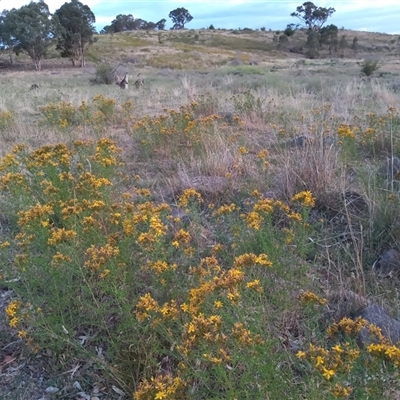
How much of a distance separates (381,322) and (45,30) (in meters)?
39.8

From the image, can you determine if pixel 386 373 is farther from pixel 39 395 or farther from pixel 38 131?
pixel 38 131

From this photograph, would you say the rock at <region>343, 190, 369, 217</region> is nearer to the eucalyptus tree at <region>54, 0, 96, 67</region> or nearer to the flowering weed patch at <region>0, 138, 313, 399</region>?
the flowering weed patch at <region>0, 138, 313, 399</region>

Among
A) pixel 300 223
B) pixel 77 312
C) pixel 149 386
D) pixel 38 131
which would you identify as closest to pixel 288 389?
pixel 149 386

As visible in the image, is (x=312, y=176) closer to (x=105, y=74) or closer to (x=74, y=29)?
(x=105, y=74)

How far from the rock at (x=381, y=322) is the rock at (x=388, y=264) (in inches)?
20.9

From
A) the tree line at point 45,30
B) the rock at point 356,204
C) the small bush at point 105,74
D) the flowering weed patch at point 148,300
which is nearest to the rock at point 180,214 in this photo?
the flowering weed patch at point 148,300

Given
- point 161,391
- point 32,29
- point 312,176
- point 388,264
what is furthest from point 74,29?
point 161,391

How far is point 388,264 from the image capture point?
2.94 meters

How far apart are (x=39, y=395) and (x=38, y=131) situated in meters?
5.28

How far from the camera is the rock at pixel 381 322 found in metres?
2.18

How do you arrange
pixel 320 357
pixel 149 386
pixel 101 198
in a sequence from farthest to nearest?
pixel 101 198, pixel 149 386, pixel 320 357

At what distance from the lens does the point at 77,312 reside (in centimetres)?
254

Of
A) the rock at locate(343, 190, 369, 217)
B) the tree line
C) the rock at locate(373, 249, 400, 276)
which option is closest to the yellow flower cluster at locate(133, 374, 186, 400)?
the rock at locate(373, 249, 400, 276)

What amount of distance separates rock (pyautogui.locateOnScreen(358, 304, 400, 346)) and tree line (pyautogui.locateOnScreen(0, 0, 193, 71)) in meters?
36.5
